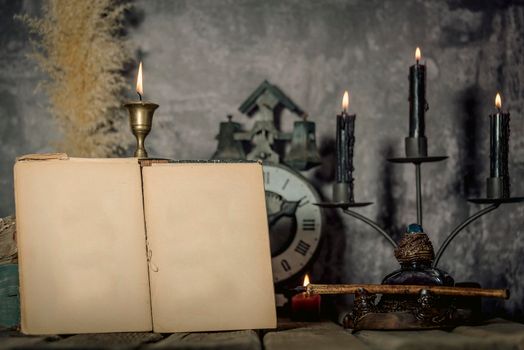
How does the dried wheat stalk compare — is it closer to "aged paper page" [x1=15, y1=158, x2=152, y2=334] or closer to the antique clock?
the antique clock

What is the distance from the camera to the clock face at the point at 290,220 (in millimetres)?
2035

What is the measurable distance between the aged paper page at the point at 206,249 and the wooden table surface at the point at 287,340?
43 millimetres

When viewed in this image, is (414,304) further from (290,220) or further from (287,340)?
(290,220)

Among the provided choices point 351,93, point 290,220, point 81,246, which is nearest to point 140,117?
point 81,246

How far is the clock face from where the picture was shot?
80.1 inches

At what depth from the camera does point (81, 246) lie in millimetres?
1253

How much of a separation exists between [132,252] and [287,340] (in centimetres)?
36

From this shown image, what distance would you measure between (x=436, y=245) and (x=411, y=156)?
2.15 ft

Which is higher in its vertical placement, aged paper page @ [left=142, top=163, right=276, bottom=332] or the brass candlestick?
the brass candlestick

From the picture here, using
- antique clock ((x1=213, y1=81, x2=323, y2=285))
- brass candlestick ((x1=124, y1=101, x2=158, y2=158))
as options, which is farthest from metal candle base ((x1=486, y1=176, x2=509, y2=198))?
brass candlestick ((x1=124, y1=101, x2=158, y2=158))

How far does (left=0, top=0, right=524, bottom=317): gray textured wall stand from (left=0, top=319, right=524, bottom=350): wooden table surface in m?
0.95

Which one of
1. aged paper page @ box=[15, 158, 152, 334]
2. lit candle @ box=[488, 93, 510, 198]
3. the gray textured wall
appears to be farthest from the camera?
the gray textured wall

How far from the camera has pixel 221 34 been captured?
2238 millimetres

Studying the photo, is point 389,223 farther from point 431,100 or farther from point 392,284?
point 392,284
